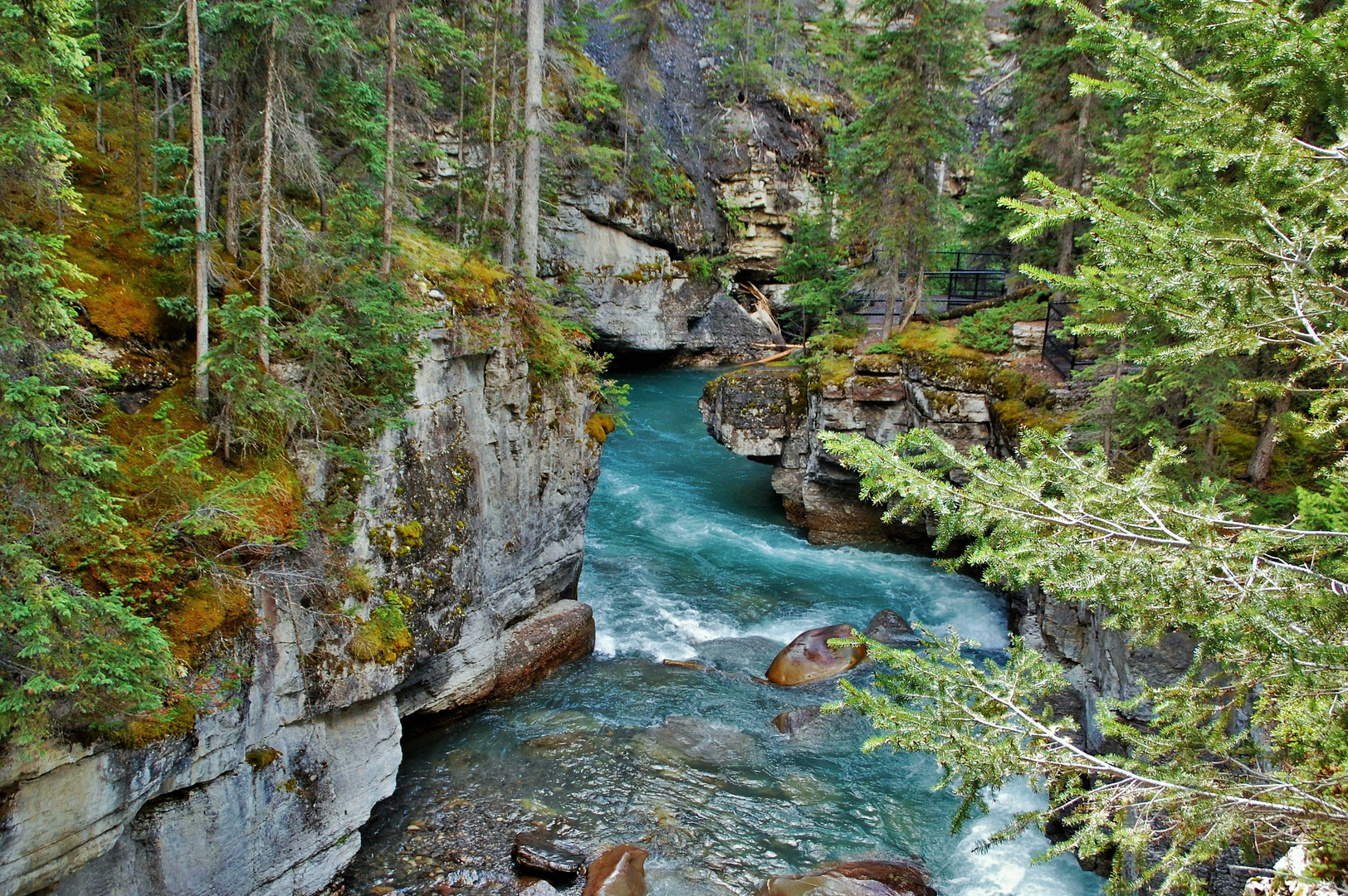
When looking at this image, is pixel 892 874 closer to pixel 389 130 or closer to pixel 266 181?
pixel 266 181

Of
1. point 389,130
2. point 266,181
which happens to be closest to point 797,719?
point 266,181

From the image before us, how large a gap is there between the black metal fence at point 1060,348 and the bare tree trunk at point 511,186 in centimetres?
1143

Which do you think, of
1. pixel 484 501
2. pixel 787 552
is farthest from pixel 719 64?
pixel 484 501

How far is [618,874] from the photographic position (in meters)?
8.79

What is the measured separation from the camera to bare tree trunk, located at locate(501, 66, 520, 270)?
15102mm

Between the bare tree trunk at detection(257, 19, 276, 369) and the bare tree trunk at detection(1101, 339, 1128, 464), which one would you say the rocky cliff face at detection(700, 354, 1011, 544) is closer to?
the bare tree trunk at detection(1101, 339, 1128, 464)

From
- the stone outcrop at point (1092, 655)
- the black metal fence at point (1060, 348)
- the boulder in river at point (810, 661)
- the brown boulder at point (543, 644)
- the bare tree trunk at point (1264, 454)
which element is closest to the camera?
the stone outcrop at point (1092, 655)

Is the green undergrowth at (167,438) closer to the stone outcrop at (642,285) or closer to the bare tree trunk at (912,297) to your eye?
the bare tree trunk at (912,297)

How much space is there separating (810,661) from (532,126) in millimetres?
12000

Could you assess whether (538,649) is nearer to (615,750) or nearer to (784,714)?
(615,750)

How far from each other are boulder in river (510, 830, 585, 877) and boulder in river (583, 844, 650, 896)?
21 cm

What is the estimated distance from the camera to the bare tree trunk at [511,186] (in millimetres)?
15102

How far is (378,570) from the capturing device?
9.65 metres

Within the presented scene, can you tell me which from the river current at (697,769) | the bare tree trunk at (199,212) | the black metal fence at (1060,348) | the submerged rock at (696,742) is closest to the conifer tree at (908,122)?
the black metal fence at (1060,348)
